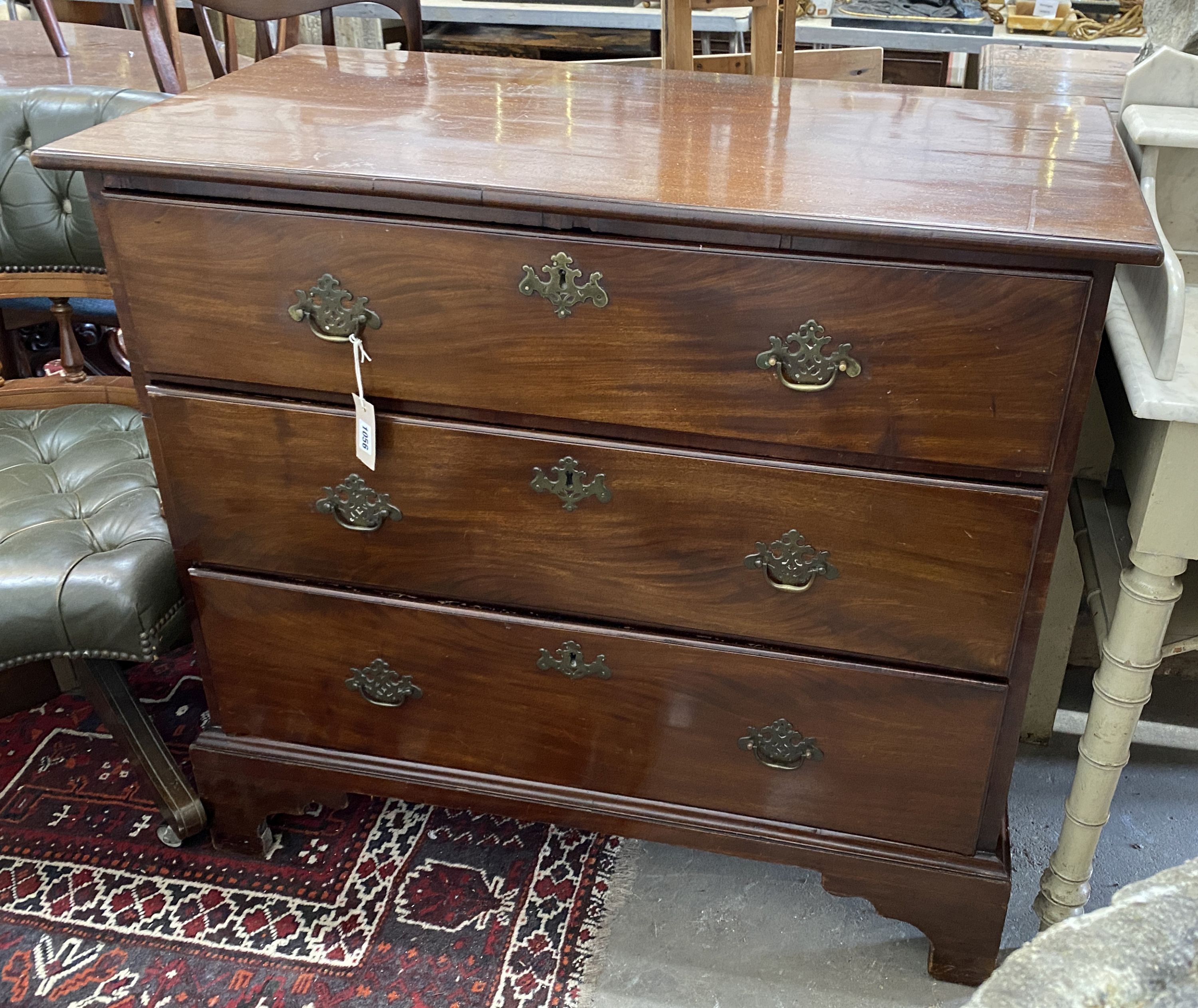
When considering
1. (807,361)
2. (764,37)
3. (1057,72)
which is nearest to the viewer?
(807,361)

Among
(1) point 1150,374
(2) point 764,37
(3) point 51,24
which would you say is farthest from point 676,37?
(3) point 51,24

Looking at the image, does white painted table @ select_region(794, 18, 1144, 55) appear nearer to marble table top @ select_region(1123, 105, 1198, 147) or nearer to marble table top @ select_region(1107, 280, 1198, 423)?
marble table top @ select_region(1123, 105, 1198, 147)

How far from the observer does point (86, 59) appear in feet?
8.76

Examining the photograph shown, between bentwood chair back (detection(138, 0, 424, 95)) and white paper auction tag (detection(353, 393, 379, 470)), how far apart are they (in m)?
0.76

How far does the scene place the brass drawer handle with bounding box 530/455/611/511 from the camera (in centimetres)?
120

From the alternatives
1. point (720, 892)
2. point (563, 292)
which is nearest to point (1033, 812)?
point (720, 892)

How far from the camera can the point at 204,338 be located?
122 cm

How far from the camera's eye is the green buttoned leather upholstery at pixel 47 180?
66.7 inches

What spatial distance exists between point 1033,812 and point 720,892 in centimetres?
51

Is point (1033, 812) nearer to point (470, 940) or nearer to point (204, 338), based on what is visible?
point (470, 940)

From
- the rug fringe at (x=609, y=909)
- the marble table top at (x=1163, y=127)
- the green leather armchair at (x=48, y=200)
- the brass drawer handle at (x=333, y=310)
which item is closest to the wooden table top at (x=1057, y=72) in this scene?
the marble table top at (x=1163, y=127)

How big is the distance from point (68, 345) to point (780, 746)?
53.3 inches

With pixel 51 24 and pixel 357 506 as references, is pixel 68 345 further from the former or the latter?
pixel 51 24

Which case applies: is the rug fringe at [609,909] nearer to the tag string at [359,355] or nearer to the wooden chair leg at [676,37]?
the tag string at [359,355]
